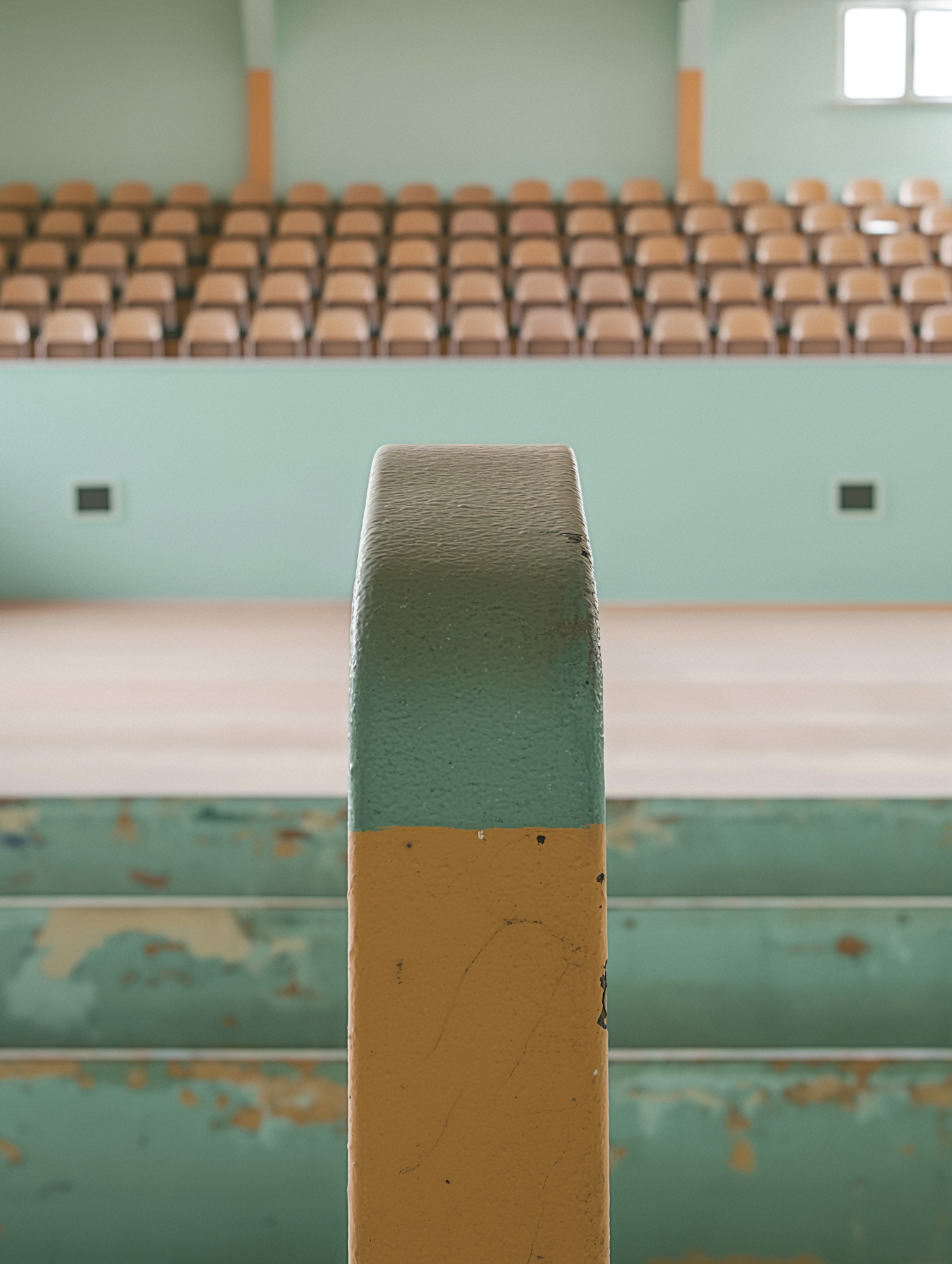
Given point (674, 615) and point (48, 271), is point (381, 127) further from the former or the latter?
point (674, 615)

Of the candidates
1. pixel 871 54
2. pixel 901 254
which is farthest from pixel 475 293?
pixel 871 54

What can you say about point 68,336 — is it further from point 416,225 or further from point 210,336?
point 416,225

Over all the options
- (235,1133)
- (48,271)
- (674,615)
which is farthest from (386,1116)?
(48,271)

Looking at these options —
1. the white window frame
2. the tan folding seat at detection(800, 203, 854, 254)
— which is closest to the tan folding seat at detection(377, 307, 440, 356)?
the tan folding seat at detection(800, 203, 854, 254)

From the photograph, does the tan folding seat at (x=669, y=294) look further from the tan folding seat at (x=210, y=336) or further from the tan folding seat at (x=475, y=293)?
the tan folding seat at (x=210, y=336)

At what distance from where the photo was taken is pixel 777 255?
363 cm

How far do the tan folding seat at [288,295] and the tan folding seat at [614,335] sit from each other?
85cm

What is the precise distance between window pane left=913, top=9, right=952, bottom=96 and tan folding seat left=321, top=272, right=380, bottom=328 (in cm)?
241

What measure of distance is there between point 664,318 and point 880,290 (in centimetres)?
78

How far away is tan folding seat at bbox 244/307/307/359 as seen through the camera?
2.85 metres

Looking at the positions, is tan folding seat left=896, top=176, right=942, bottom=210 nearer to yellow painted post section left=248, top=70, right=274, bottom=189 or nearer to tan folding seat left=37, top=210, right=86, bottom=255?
yellow painted post section left=248, top=70, right=274, bottom=189

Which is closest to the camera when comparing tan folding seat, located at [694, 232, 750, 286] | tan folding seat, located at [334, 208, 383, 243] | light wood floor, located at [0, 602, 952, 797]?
light wood floor, located at [0, 602, 952, 797]

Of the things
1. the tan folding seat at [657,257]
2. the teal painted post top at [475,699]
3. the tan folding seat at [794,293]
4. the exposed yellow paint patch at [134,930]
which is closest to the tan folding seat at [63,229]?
the tan folding seat at [657,257]

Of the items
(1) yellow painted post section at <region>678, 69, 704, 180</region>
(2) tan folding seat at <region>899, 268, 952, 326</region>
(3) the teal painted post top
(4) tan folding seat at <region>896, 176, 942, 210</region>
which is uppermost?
(1) yellow painted post section at <region>678, 69, 704, 180</region>
